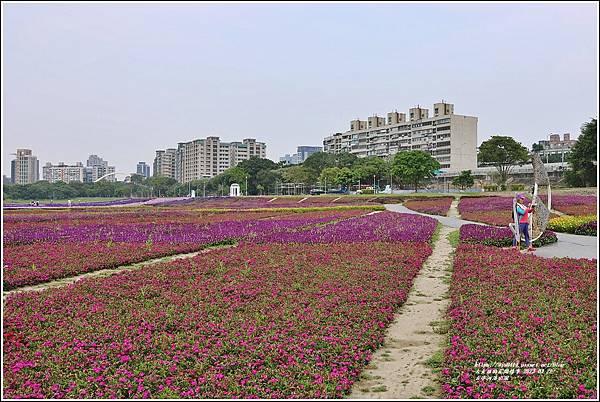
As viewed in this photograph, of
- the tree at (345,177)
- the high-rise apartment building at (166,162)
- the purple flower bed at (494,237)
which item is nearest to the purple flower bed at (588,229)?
the purple flower bed at (494,237)

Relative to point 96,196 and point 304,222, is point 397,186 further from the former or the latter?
point 304,222

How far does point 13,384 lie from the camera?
14.8ft

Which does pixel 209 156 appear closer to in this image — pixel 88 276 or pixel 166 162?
pixel 166 162

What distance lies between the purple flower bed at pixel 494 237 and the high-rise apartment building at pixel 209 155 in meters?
115

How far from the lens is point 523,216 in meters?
11.8

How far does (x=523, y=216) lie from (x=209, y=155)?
123 m

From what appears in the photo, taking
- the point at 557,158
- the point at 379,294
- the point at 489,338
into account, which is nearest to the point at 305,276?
the point at 379,294

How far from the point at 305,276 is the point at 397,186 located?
6926 centimetres

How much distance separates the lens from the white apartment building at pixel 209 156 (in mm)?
130625

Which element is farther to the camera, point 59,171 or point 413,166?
point 413,166

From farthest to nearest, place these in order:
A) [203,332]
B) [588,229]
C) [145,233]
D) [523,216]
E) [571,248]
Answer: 1. [145,233]
2. [588,229]
3. [571,248]
4. [523,216]
5. [203,332]

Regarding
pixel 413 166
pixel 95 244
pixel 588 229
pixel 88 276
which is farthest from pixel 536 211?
pixel 413 166

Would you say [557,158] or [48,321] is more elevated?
[557,158]

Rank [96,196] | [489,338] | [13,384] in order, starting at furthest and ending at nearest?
[96,196] → [489,338] → [13,384]
